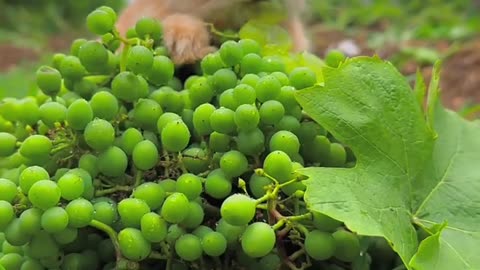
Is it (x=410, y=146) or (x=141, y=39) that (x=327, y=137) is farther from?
(x=141, y=39)

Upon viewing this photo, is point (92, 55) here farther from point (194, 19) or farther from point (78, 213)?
point (194, 19)

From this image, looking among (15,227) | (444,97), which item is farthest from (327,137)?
(444,97)

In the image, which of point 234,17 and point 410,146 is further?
point 234,17

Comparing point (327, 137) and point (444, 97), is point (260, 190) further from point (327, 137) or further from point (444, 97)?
point (444, 97)

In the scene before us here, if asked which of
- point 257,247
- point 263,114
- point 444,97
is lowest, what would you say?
point 444,97

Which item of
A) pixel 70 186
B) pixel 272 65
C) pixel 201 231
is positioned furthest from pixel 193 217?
pixel 272 65

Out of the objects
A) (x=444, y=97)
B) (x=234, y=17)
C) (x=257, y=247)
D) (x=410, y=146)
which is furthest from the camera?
(x=444, y=97)

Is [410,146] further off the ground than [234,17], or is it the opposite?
[234,17]

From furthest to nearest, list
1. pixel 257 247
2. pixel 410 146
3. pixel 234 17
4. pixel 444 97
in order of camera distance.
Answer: pixel 444 97 < pixel 234 17 < pixel 410 146 < pixel 257 247
